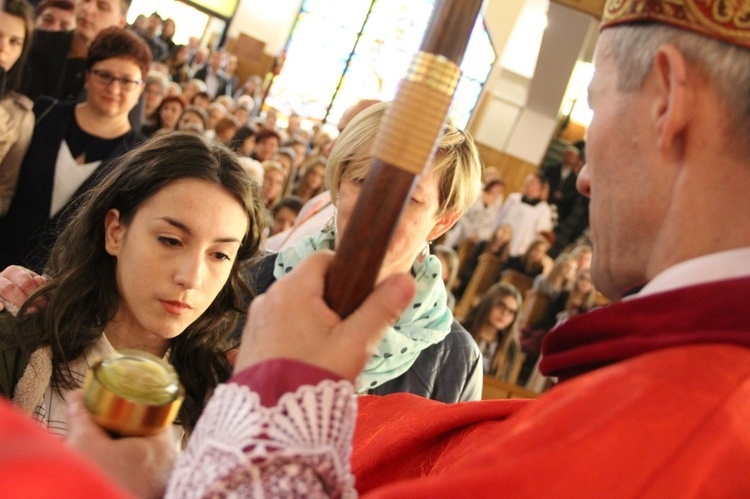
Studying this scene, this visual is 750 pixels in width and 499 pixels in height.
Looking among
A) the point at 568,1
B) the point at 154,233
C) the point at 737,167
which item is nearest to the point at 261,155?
the point at 568,1

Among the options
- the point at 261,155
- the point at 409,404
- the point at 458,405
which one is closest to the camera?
the point at 458,405

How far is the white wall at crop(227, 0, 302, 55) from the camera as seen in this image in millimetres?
18469

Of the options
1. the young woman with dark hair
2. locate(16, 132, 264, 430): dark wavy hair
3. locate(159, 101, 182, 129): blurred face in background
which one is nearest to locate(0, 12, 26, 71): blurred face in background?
the young woman with dark hair

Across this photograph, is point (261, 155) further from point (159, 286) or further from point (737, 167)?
point (737, 167)

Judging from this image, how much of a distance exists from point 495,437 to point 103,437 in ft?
1.30

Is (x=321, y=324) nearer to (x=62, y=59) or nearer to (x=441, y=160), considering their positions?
(x=441, y=160)

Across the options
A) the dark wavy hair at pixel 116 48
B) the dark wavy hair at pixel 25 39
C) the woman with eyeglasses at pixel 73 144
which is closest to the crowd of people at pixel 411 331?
the woman with eyeglasses at pixel 73 144

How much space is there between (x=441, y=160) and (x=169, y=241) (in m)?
0.78

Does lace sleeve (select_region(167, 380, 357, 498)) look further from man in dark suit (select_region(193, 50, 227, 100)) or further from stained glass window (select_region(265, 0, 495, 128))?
stained glass window (select_region(265, 0, 495, 128))

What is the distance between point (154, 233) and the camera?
189cm

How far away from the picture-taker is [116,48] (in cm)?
342

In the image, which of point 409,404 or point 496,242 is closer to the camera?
point 409,404

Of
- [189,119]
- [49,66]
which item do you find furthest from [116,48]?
[189,119]

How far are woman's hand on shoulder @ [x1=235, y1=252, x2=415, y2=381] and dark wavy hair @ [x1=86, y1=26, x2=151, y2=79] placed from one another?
281 centimetres
